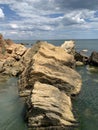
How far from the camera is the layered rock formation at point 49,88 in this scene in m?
27.0

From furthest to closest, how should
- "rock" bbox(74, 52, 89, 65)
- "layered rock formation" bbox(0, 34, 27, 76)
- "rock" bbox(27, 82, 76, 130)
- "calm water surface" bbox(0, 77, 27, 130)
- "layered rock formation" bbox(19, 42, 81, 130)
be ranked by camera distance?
1. "rock" bbox(74, 52, 89, 65)
2. "layered rock formation" bbox(0, 34, 27, 76)
3. "calm water surface" bbox(0, 77, 27, 130)
4. "layered rock formation" bbox(19, 42, 81, 130)
5. "rock" bbox(27, 82, 76, 130)

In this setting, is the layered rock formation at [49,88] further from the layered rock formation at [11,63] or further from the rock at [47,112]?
the layered rock formation at [11,63]

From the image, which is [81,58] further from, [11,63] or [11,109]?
[11,109]

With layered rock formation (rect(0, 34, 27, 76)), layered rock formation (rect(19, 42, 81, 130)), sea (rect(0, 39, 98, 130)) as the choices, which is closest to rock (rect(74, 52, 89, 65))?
layered rock formation (rect(0, 34, 27, 76))

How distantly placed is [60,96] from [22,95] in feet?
29.5

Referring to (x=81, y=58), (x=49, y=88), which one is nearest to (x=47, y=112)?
(x=49, y=88)

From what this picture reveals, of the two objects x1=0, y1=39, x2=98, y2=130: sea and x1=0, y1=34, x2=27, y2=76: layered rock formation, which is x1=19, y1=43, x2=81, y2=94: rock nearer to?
x1=0, y1=39, x2=98, y2=130: sea

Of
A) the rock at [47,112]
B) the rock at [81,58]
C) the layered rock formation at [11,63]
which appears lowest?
the rock at [81,58]

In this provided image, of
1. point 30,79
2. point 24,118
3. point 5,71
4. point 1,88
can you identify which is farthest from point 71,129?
point 5,71

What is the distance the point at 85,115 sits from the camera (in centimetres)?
3150

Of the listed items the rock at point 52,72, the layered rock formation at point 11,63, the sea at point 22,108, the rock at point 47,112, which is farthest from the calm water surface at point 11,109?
the layered rock formation at point 11,63

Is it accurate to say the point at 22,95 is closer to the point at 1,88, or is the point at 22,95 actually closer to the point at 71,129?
the point at 1,88

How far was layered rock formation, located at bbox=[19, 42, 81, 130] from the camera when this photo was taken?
2697 cm

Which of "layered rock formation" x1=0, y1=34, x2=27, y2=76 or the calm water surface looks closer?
the calm water surface
